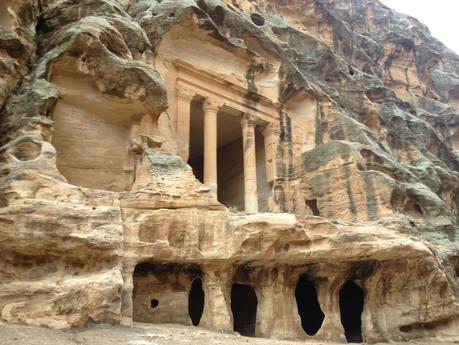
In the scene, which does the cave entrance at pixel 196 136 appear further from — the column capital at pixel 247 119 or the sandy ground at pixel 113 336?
the sandy ground at pixel 113 336

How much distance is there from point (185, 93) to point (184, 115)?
93cm

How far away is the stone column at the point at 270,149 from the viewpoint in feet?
58.9

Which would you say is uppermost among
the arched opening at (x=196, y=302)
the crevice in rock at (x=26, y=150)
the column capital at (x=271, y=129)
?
the column capital at (x=271, y=129)

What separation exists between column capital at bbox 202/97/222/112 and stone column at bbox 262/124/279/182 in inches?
91.5

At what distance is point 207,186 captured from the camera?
12070mm

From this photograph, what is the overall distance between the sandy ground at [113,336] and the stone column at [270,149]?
1002 cm

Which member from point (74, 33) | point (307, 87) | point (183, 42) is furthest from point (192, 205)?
point (307, 87)

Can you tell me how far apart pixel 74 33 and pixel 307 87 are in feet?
33.8

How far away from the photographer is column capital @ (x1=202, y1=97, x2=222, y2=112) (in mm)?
17438

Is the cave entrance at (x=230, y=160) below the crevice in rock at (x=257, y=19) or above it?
below

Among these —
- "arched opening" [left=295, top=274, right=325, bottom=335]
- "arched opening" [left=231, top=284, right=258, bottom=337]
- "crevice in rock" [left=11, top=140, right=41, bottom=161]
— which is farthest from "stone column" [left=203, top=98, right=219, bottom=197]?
"crevice in rock" [left=11, top=140, right=41, bottom=161]

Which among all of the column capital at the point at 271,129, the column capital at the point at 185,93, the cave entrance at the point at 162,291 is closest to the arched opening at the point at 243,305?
the cave entrance at the point at 162,291

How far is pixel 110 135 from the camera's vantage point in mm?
11508

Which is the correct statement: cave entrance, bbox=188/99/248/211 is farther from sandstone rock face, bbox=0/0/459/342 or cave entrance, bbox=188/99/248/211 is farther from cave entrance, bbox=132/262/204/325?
cave entrance, bbox=132/262/204/325
